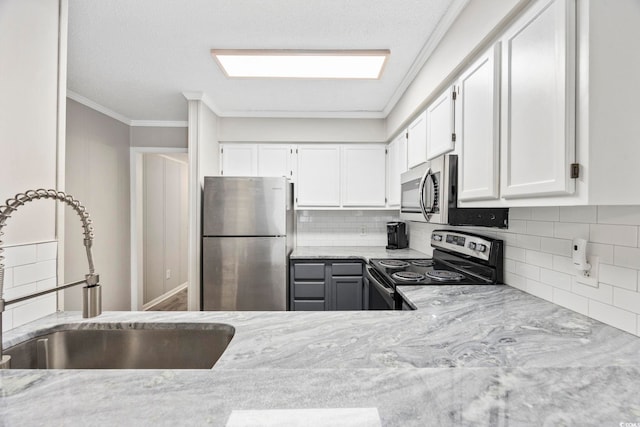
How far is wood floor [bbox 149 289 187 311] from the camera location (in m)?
4.18

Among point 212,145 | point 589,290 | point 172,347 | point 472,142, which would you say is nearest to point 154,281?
point 212,145

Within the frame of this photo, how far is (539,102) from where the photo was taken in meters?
1.03

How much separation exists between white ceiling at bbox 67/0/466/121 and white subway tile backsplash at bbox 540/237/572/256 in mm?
1287

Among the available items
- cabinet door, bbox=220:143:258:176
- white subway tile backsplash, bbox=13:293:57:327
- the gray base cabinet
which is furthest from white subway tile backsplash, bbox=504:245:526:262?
cabinet door, bbox=220:143:258:176

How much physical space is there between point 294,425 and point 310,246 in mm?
3146

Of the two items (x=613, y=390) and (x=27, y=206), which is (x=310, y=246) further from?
(x=613, y=390)

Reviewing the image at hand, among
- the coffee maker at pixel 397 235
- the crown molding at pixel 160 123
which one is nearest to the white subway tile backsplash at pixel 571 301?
the coffee maker at pixel 397 235

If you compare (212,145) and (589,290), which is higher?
(212,145)

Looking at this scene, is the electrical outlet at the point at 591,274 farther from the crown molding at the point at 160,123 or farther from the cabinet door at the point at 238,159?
the crown molding at the point at 160,123

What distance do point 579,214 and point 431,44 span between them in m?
1.36

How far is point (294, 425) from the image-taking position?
1.68 feet

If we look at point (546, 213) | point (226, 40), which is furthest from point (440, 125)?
point (226, 40)

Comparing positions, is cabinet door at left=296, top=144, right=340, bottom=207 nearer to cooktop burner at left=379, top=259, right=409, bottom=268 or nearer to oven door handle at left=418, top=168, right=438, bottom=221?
cooktop burner at left=379, top=259, right=409, bottom=268

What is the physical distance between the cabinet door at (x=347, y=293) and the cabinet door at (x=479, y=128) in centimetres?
163
